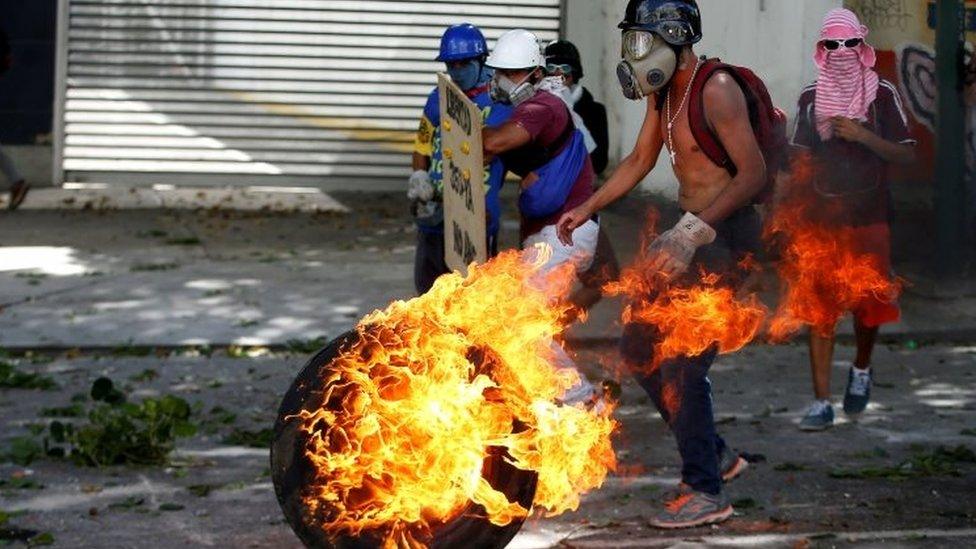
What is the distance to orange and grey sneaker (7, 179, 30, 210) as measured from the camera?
15.4 meters

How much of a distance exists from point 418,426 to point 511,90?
2.75m

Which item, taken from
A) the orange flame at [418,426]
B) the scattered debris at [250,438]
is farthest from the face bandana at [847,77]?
the orange flame at [418,426]

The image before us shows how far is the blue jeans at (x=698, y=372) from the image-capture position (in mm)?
6742

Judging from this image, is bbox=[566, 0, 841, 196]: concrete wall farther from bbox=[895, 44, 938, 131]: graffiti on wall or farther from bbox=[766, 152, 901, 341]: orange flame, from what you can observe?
bbox=[766, 152, 901, 341]: orange flame

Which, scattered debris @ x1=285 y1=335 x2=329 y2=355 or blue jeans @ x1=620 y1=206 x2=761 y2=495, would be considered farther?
scattered debris @ x1=285 y1=335 x2=329 y2=355

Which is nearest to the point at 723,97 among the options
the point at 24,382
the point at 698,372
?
the point at 698,372

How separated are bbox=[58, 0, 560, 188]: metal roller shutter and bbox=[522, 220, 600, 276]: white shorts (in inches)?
368

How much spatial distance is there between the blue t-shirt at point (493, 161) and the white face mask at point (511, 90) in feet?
0.22

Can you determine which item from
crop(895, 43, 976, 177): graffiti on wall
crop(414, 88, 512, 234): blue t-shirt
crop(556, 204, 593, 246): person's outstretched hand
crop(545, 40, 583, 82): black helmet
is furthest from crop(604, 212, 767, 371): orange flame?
crop(895, 43, 976, 177): graffiti on wall

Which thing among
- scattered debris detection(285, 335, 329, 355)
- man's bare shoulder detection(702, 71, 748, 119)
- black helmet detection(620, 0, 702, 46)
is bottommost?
scattered debris detection(285, 335, 329, 355)

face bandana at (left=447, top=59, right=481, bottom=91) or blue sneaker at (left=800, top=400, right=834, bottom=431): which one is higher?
face bandana at (left=447, top=59, right=481, bottom=91)

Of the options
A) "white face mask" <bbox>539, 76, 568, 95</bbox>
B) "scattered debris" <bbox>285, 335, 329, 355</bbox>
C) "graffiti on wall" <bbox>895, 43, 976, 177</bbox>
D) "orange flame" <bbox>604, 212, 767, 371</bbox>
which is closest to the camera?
"orange flame" <bbox>604, 212, 767, 371</bbox>

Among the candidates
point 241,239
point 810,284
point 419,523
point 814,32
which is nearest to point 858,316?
point 810,284

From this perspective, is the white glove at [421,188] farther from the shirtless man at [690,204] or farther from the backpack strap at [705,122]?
the backpack strap at [705,122]
